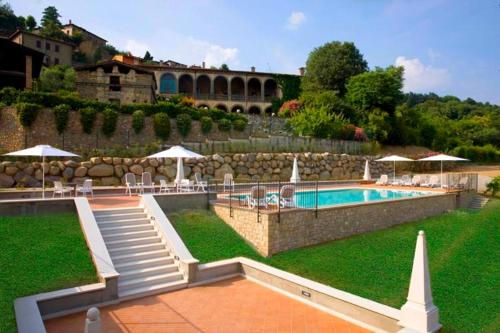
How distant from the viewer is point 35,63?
99.1 ft

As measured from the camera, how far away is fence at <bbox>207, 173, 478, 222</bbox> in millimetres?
11180

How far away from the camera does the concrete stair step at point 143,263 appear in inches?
329

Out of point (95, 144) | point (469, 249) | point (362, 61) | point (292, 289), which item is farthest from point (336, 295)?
point (362, 61)

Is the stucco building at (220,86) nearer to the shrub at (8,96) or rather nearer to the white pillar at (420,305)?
the shrub at (8,96)

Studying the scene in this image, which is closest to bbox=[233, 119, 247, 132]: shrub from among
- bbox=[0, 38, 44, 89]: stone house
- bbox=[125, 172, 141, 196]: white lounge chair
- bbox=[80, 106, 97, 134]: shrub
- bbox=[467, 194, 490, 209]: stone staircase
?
bbox=[80, 106, 97, 134]: shrub

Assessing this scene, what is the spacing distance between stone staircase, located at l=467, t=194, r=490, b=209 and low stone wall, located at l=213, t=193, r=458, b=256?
21.8 feet

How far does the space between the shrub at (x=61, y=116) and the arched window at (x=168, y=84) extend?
2607cm

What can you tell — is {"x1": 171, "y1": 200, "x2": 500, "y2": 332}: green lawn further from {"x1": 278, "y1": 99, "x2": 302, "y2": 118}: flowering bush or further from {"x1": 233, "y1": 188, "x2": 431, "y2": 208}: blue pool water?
{"x1": 278, "y1": 99, "x2": 302, "y2": 118}: flowering bush

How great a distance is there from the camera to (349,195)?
663 inches

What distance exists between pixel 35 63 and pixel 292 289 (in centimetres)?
3119

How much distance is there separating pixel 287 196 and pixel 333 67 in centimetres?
3563

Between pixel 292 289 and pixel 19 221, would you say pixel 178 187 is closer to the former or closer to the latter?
pixel 19 221

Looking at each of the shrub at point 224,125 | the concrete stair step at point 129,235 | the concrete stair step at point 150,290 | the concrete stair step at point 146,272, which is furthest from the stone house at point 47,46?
the concrete stair step at point 150,290

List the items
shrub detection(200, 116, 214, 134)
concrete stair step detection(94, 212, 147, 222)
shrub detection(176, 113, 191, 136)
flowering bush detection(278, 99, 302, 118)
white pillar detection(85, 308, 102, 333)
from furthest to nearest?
flowering bush detection(278, 99, 302, 118) → shrub detection(200, 116, 214, 134) → shrub detection(176, 113, 191, 136) → concrete stair step detection(94, 212, 147, 222) → white pillar detection(85, 308, 102, 333)
